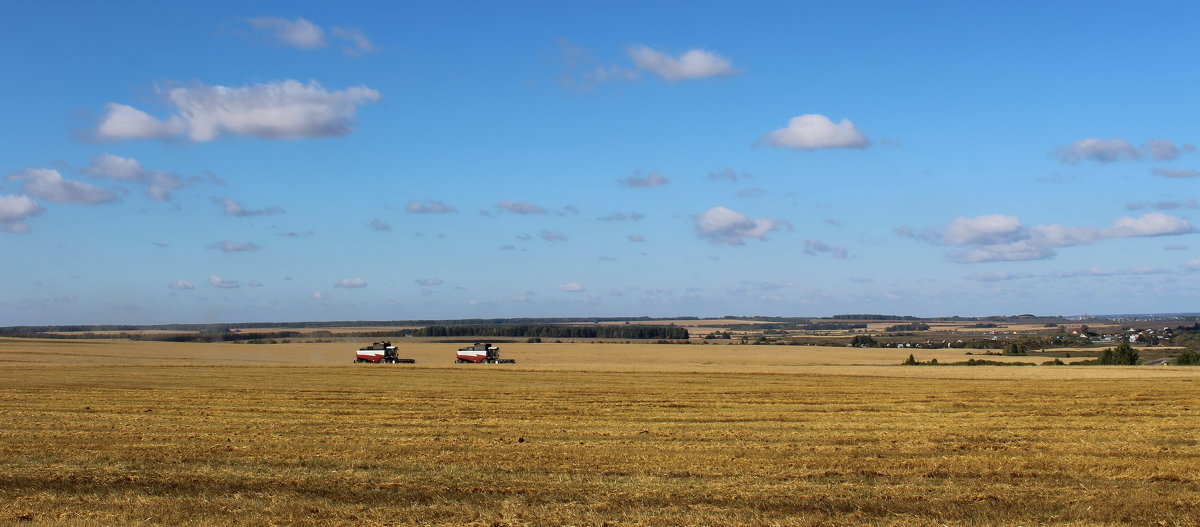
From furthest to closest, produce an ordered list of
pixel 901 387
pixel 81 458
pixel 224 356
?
1. pixel 224 356
2. pixel 901 387
3. pixel 81 458

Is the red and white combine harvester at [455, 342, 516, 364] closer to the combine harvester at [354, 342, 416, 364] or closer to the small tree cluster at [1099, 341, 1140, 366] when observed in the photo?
the combine harvester at [354, 342, 416, 364]

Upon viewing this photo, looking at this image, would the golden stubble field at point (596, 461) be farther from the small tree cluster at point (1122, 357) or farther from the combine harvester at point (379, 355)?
the small tree cluster at point (1122, 357)

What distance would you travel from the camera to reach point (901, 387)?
40781mm

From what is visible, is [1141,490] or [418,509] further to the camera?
[1141,490]

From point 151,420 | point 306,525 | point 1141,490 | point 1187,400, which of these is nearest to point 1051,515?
point 1141,490

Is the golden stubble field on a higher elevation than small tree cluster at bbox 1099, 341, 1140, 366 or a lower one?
higher

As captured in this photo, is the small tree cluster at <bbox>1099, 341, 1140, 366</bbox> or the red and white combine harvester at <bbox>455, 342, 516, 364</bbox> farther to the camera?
the small tree cluster at <bbox>1099, 341, 1140, 366</bbox>

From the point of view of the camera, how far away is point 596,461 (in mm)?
16297

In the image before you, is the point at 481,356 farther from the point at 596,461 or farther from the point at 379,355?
the point at 596,461

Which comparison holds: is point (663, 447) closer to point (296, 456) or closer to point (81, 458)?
point (296, 456)

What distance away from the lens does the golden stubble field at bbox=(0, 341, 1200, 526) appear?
11.9 metres

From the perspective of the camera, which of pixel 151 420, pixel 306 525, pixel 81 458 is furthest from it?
pixel 151 420

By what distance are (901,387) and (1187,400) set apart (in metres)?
11.3

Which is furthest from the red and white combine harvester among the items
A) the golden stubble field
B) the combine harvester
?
the golden stubble field
